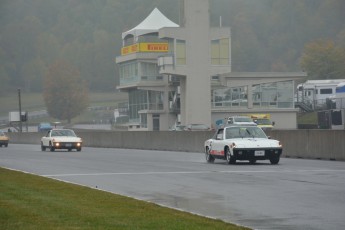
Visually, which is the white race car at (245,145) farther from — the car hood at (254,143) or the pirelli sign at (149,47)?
the pirelli sign at (149,47)

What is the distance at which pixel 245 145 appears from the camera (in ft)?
109

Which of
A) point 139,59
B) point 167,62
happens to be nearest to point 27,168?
point 167,62

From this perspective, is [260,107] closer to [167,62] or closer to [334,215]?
[167,62]

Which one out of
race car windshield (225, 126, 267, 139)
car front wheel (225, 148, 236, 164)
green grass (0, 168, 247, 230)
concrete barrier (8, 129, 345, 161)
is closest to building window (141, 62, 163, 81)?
concrete barrier (8, 129, 345, 161)

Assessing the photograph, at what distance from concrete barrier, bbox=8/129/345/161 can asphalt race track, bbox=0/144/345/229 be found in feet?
17.9

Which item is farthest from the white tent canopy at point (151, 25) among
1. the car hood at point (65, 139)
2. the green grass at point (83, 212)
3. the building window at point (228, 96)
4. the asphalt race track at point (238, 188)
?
the green grass at point (83, 212)

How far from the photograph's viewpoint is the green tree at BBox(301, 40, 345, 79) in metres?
154

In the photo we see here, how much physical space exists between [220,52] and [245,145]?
2730 inches

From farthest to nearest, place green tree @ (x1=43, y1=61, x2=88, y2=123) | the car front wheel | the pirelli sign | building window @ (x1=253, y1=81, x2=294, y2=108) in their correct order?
green tree @ (x1=43, y1=61, x2=88, y2=123) → the pirelli sign → building window @ (x1=253, y1=81, x2=294, y2=108) → the car front wheel

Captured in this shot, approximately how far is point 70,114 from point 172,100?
85.1 m

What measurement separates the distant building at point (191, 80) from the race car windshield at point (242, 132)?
203 feet

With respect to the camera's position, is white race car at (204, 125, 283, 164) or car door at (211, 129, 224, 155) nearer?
white race car at (204, 125, 283, 164)

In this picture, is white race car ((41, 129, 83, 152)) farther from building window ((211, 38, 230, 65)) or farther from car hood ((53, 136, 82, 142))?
building window ((211, 38, 230, 65))

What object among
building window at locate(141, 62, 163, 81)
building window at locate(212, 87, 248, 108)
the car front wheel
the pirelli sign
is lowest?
the car front wheel
